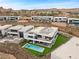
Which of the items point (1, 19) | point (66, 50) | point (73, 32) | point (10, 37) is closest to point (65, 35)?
point (73, 32)

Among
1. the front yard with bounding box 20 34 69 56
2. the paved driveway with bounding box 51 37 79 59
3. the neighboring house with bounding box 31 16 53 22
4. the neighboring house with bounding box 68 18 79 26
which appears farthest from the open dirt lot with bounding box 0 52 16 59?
the neighboring house with bounding box 31 16 53 22

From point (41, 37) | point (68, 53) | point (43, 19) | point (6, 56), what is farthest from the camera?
point (43, 19)

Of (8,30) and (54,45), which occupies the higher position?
(8,30)

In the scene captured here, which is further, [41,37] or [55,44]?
[55,44]

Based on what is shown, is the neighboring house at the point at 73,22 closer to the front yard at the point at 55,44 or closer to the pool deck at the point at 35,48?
the front yard at the point at 55,44

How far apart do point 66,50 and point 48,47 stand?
2754 mm

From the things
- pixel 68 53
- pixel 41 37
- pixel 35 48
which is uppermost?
pixel 41 37

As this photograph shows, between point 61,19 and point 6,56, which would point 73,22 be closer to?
point 61,19

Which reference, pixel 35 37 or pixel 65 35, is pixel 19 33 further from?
pixel 65 35

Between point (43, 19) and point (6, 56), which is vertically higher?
point (43, 19)

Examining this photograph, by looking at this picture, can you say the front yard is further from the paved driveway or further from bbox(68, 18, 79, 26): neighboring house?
bbox(68, 18, 79, 26): neighboring house

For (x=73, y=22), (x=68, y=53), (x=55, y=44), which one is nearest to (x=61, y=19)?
(x=73, y=22)

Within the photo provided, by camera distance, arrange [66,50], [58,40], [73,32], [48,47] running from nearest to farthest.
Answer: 1. [66,50]
2. [48,47]
3. [58,40]
4. [73,32]

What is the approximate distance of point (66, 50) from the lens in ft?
61.4
